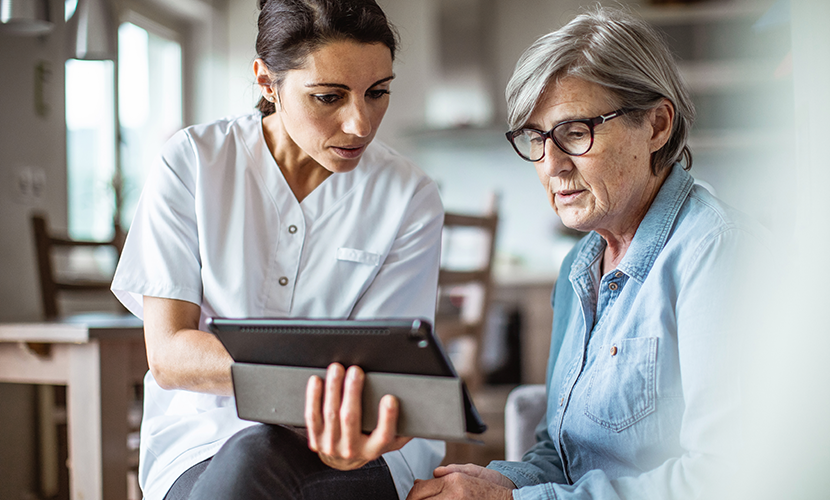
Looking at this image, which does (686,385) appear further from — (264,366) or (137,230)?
(137,230)

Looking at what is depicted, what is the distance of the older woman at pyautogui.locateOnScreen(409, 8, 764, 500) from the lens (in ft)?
2.50

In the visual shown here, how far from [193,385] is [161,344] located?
0.08m

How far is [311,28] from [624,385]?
66cm

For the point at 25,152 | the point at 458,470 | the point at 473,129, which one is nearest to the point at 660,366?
the point at 458,470

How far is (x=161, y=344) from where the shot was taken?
97 centimetres

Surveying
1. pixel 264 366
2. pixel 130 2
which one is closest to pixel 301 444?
pixel 264 366

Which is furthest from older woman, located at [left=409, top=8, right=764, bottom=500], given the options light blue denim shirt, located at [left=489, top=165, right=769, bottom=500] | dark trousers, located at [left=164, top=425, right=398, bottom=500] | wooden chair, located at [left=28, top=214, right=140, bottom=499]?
wooden chair, located at [left=28, top=214, right=140, bottom=499]

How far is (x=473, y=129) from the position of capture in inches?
171

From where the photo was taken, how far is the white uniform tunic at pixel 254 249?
1022mm

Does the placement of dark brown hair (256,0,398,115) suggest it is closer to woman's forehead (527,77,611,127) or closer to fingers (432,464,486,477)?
woman's forehead (527,77,611,127)

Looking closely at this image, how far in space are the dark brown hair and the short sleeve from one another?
21 cm

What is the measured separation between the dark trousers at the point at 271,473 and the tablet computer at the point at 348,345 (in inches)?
5.3

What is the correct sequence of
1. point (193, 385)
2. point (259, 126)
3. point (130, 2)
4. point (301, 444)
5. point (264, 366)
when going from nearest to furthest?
point (264, 366) < point (301, 444) < point (193, 385) < point (259, 126) < point (130, 2)

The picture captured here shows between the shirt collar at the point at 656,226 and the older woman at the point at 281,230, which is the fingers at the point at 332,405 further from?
the shirt collar at the point at 656,226
